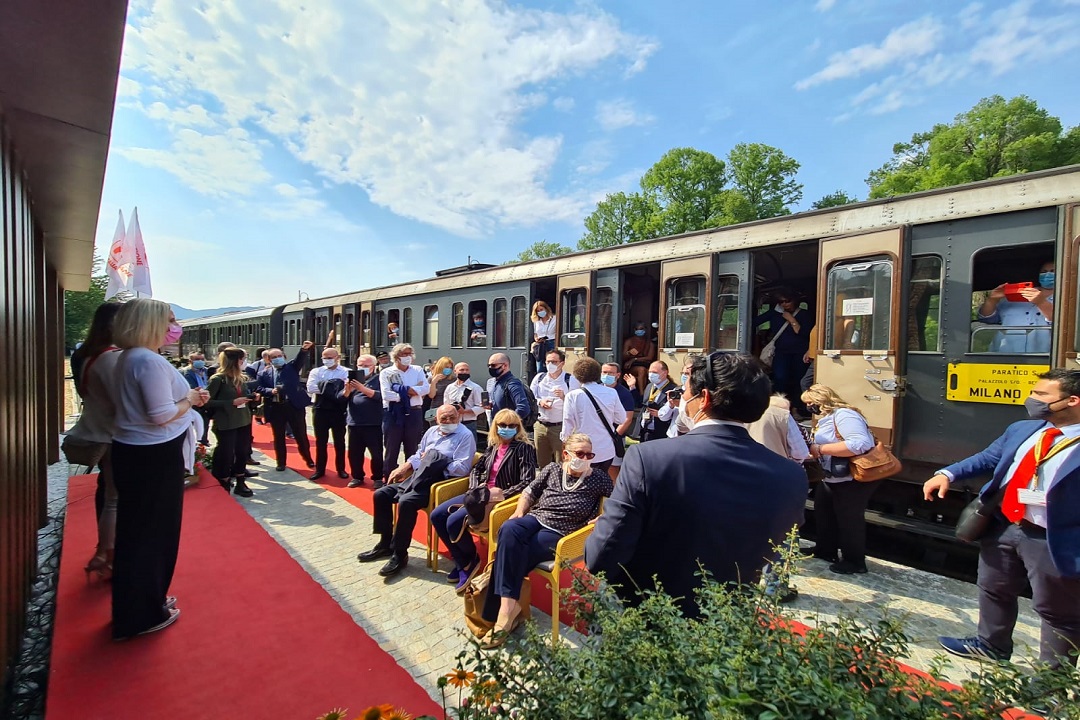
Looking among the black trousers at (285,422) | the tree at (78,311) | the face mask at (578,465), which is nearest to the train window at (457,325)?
the black trousers at (285,422)

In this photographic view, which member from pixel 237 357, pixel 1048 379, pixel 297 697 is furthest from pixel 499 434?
pixel 237 357

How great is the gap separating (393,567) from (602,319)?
15.2ft

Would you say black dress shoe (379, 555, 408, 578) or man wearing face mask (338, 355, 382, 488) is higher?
man wearing face mask (338, 355, 382, 488)

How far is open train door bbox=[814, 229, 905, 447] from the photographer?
15.4ft

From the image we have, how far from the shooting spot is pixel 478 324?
969 centimetres

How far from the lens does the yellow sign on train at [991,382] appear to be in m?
4.04

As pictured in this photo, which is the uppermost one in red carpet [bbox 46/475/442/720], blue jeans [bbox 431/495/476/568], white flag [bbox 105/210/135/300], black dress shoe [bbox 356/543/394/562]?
white flag [bbox 105/210/135/300]

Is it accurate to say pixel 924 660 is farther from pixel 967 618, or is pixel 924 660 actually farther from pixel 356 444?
pixel 356 444

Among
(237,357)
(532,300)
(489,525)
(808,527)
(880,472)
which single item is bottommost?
(808,527)

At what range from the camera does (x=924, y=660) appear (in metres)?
2.99

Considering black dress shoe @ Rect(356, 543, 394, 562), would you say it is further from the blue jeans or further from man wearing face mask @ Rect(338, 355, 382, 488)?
man wearing face mask @ Rect(338, 355, 382, 488)

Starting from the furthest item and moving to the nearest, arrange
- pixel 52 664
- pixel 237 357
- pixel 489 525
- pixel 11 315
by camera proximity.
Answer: pixel 237 357 → pixel 489 525 → pixel 11 315 → pixel 52 664

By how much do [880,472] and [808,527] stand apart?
65.1 inches

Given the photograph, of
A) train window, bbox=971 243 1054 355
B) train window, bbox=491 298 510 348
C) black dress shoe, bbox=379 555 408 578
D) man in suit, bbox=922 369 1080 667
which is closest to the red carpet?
black dress shoe, bbox=379 555 408 578
